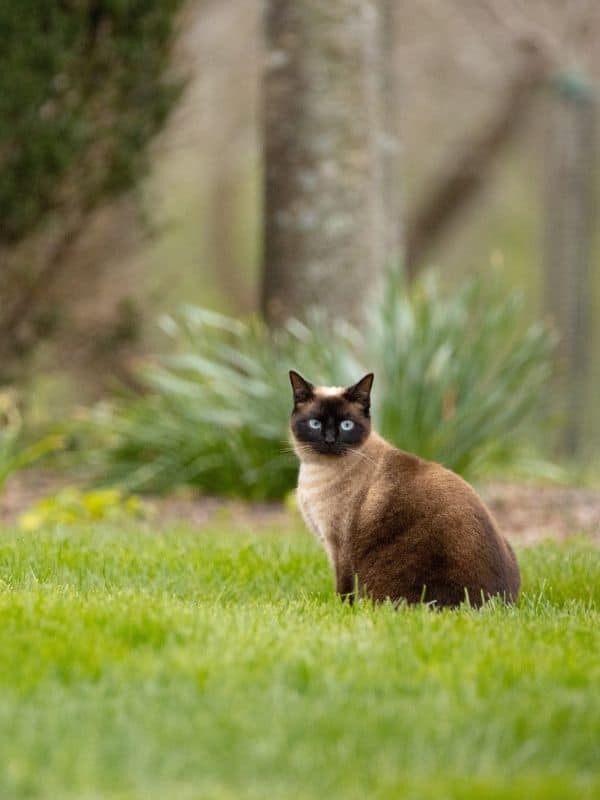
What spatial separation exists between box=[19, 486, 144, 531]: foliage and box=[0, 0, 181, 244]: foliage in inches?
96.9

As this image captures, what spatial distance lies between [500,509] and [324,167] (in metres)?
3.11

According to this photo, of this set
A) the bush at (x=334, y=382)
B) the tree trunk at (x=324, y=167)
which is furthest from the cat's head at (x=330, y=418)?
the tree trunk at (x=324, y=167)

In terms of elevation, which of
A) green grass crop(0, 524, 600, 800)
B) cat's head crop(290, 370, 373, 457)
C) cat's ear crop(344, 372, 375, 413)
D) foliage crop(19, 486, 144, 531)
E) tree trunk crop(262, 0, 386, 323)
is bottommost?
foliage crop(19, 486, 144, 531)

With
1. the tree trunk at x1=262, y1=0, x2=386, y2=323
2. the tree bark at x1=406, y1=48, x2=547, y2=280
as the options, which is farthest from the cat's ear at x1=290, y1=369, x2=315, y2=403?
the tree bark at x1=406, y1=48, x2=547, y2=280

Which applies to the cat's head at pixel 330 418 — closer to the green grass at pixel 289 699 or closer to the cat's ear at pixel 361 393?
the cat's ear at pixel 361 393

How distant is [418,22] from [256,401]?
31.8 ft

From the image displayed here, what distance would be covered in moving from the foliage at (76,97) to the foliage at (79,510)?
2462 millimetres

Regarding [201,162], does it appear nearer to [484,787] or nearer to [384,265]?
[384,265]

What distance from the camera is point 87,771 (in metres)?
2.88

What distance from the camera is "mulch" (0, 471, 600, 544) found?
8156 millimetres

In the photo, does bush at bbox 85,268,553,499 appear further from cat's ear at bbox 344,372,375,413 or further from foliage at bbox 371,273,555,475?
cat's ear at bbox 344,372,375,413

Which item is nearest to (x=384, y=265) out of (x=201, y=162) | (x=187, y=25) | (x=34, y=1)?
(x=187, y=25)

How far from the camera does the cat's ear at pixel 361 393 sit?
17.4 ft

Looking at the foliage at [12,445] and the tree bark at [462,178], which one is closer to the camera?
the foliage at [12,445]
